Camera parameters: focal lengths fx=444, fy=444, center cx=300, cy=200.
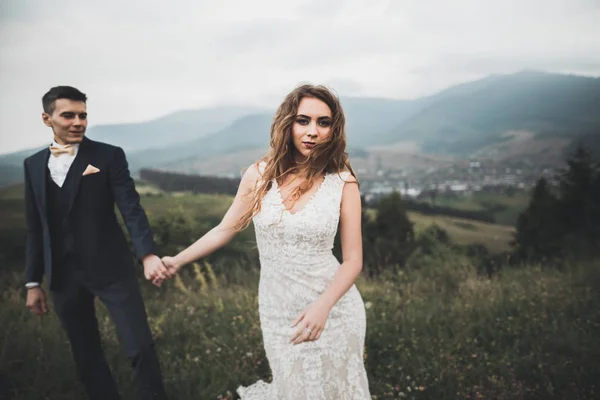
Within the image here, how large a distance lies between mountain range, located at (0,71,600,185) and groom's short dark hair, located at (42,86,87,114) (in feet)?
19.9

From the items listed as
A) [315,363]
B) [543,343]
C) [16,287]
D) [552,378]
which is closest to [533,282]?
[543,343]

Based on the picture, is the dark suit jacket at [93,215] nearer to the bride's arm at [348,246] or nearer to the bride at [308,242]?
the bride at [308,242]

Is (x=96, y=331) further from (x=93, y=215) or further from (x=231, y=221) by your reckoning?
(x=231, y=221)

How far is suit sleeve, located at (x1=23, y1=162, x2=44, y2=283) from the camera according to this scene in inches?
113

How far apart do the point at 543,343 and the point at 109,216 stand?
384 centimetres

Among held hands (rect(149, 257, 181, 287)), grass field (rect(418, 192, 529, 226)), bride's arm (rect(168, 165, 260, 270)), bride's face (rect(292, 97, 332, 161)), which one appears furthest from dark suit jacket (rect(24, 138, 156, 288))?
grass field (rect(418, 192, 529, 226))

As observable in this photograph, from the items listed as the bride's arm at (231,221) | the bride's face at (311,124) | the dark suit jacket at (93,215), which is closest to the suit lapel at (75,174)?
the dark suit jacket at (93,215)

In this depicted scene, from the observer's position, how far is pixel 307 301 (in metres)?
2.37

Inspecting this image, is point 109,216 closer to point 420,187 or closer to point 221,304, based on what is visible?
point 221,304

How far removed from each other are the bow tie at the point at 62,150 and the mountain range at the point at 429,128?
6126mm

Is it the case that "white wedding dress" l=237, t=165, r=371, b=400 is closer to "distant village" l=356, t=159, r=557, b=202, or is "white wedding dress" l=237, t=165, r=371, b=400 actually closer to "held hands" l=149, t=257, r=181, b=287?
"held hands" l=149, t=257, r=181, b=287

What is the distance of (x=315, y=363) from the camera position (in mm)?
2312

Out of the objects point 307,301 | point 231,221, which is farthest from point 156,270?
point 307,301

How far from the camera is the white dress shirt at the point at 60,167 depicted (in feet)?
9.16
